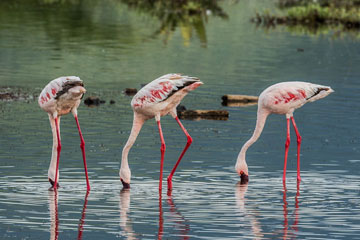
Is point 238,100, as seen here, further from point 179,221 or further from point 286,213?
point 179,221

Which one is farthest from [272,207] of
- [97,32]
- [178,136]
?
[97,32]

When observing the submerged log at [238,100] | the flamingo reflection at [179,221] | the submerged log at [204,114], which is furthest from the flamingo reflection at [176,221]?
the submerged log at [238,100]

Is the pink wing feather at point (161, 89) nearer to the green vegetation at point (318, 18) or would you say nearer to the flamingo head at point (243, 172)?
the flamingo head at point (243, 172)

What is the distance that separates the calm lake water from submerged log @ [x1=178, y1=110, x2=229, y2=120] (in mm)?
362

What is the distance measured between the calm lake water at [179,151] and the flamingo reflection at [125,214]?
0.01 metres

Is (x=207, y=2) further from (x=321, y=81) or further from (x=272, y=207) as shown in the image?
(x=272, y=207)

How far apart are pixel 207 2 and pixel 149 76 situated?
35.5 meters

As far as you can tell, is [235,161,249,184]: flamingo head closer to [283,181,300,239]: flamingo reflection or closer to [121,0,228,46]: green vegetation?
[283,181,300,239]: flamingo reflection

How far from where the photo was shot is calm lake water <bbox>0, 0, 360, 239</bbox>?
429 inches

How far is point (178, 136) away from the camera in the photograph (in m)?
17.4

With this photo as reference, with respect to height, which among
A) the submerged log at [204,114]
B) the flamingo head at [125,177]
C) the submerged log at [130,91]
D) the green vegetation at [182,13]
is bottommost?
the green vegetation at [182,13]

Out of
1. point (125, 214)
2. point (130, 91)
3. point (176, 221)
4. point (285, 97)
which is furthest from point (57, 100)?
point (130, 91)

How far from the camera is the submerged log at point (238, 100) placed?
21781 millimetres

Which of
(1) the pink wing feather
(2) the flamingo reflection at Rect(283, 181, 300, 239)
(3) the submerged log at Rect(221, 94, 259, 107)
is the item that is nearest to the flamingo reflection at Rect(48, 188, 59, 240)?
(1) the pink wing feather
